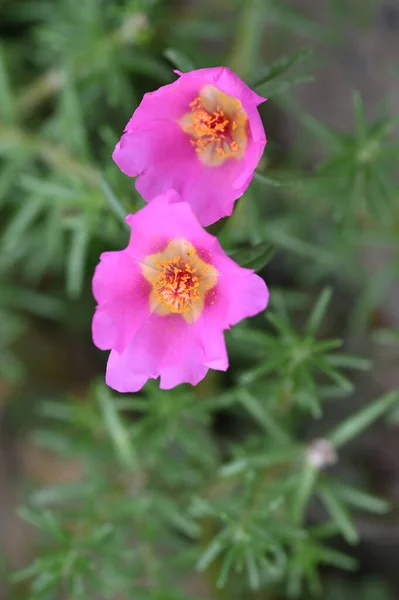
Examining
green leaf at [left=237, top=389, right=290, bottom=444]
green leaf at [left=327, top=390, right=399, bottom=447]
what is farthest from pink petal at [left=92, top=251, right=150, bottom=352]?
green leaf at [left=327, top=390, right=399, bottom=447]

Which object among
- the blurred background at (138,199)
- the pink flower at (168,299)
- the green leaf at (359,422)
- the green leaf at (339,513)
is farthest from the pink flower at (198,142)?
the green leaf at (339,513)

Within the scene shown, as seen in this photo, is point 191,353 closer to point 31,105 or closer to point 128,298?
point 128,298

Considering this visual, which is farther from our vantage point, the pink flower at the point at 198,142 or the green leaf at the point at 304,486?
the green leaf at the point at 304,486

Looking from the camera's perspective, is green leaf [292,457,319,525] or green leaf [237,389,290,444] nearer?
green leaf [292,457,319,525]

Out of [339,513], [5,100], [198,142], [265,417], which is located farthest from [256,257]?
[5,100]

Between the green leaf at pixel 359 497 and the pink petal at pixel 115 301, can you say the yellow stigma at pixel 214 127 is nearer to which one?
the pink petal at pixel 115 301

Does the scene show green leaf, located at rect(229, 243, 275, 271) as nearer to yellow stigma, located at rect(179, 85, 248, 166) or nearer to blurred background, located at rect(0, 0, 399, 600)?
yellow stigma, located at rect(179, 85, 248, 166)
